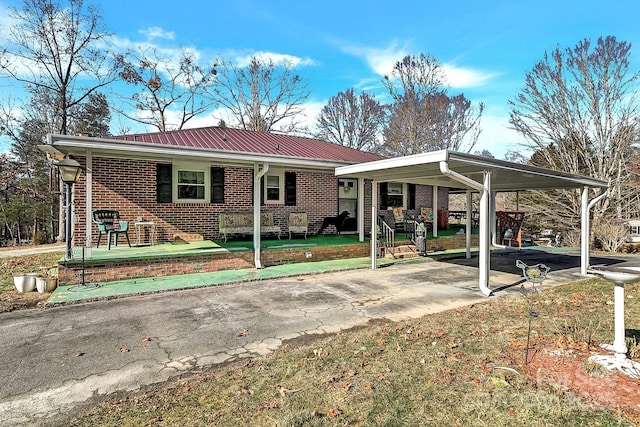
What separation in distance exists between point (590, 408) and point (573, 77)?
58.7 feet

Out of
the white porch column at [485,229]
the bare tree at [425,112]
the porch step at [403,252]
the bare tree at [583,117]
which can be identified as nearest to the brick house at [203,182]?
the porch step at [403,252]

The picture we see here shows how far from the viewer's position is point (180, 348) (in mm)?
4051

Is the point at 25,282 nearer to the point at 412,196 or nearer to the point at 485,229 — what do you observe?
the point at 485,229

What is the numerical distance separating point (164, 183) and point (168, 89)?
17084 mm

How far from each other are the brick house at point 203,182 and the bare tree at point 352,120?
1675 centimetres

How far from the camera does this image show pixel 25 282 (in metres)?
6.64

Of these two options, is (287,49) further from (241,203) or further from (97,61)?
(241,203)

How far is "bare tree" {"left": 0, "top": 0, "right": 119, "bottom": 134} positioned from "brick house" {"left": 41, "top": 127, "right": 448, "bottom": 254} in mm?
11965

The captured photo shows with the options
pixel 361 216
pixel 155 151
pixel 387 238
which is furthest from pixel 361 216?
pixel 155 151

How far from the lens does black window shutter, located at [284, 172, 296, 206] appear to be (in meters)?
12.1

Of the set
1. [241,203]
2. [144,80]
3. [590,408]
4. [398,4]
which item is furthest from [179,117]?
[590,408]

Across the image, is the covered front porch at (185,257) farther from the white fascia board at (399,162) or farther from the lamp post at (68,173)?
the white fascia board at (399,162)

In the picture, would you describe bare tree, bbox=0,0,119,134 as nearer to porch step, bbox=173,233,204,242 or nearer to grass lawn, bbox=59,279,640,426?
porch step, bbox=173,233,204,242

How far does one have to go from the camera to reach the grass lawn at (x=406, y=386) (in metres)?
2.57
